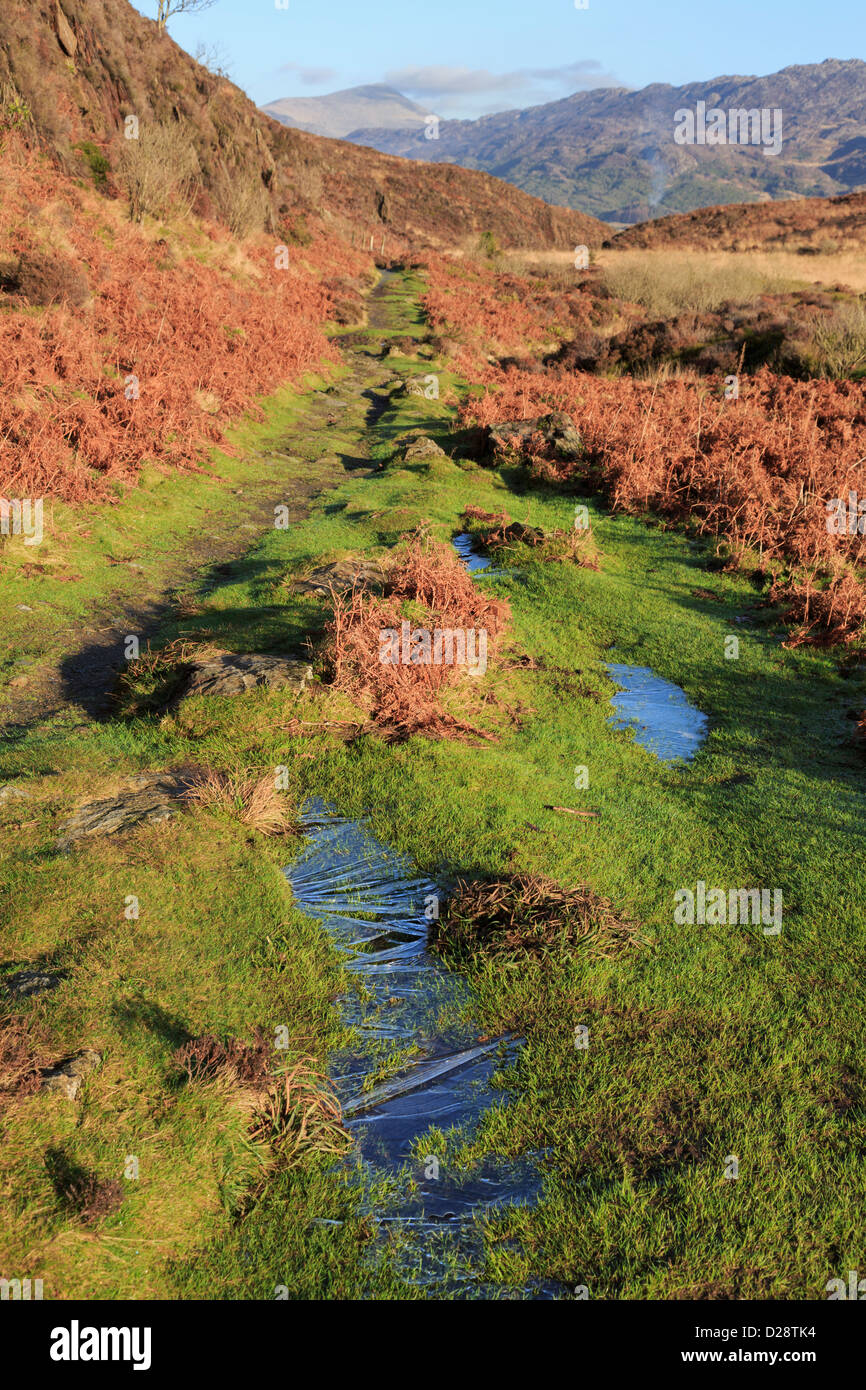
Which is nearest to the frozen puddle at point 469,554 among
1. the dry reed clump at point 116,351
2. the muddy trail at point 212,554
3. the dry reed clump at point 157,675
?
the muddy trail at point 212,554

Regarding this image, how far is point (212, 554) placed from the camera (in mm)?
15062

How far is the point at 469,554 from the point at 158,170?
20.3 metres

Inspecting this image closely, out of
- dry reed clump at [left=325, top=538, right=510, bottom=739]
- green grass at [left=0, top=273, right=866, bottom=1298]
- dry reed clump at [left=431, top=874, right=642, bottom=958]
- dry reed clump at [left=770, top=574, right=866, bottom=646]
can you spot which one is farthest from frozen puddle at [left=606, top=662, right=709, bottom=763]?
dry reed clump at [left=431, top=874, right=642, bottom=958]

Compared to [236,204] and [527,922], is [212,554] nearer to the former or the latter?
[527,922]

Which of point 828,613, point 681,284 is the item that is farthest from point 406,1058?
point 681,284

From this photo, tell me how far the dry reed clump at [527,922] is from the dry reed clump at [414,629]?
279 centimetres

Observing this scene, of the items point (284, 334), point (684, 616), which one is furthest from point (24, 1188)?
point (284, 334)

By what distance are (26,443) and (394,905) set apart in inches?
465

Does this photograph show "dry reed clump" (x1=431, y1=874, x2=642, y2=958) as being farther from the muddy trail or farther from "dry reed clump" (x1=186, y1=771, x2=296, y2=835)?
the muddy trail

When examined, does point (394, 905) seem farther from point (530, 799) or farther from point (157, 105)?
point (157, 105)

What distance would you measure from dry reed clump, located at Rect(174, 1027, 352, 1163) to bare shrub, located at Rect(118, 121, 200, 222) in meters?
27.9

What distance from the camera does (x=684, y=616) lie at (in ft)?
43.6

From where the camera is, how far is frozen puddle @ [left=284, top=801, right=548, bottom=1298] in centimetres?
414

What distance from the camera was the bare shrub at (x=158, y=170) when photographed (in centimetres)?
2598
